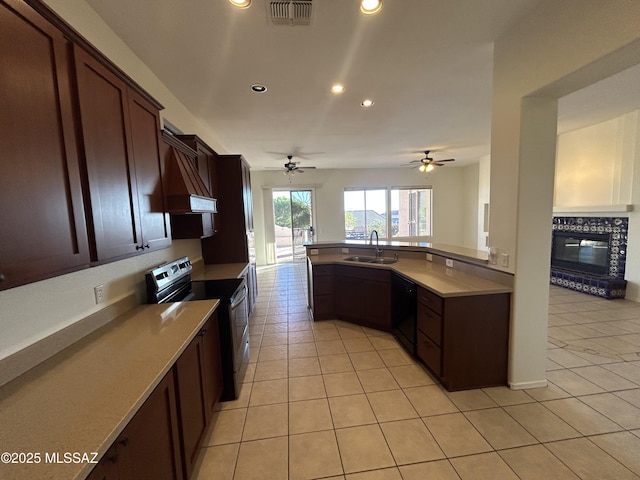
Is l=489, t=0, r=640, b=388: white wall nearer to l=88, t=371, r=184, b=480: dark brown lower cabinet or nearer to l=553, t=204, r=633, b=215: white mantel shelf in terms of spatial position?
l=88, t=371, r=184, b=480: dark brown lower cabinet

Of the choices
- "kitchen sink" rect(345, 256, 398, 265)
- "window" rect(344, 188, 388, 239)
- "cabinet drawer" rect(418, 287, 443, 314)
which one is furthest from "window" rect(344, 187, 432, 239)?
"cabinet drawer" rect(418, 287, 443, 314)

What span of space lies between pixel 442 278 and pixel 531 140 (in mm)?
1378

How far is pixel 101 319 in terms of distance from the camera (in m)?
1.75

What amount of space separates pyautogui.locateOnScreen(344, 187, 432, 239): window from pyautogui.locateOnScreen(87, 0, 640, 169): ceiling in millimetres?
4175

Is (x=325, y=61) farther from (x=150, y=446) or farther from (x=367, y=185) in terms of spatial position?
(x=367, y=185)

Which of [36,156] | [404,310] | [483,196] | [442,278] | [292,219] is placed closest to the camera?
[36,156]

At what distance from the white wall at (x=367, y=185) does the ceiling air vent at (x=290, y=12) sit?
6.47 meters

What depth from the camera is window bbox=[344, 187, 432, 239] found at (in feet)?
29.0

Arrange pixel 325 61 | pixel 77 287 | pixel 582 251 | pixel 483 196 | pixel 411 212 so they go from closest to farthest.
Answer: pixel 77 287
pixel 325 61
pixel 582 251
pixel 483 196
pixel 411 212

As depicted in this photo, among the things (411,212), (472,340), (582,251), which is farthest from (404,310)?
(411,212)

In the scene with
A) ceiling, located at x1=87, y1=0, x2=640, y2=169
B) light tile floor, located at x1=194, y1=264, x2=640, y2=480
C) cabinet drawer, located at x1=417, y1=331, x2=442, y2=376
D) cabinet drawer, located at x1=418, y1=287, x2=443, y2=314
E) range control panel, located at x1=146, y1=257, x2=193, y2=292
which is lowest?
light tile floor, located at x1=194, y1=264, x2=640, y2=480

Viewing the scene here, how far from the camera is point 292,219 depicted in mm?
8648

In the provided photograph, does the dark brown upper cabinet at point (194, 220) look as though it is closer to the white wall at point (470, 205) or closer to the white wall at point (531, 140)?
the white wall at point (531, 140)

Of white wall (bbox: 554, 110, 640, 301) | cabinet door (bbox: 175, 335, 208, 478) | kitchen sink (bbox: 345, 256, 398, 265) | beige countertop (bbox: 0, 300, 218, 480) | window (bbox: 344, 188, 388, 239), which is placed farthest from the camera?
window (bbox: 344, 188, 388, 239)
